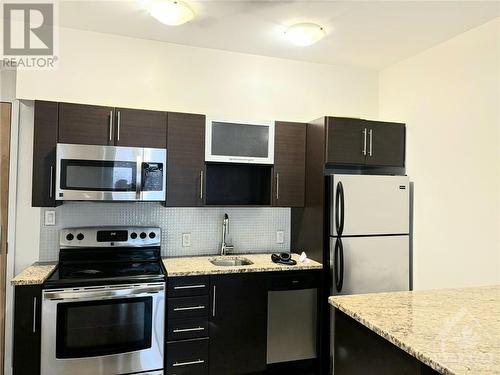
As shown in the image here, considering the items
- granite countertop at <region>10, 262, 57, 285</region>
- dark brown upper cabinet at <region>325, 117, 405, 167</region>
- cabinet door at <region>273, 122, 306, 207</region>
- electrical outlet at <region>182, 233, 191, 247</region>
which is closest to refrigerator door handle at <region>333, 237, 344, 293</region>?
cabinet door at <region>273, 122, 306, 207</region>

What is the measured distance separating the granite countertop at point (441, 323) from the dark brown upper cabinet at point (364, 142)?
4.43 feet

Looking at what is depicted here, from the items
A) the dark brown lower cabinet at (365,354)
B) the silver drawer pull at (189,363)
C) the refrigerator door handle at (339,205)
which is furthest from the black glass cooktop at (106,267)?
the refrigerator door handle at (339,205)

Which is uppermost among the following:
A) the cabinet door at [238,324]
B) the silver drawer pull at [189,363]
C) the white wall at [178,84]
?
the white wall at [178,84]

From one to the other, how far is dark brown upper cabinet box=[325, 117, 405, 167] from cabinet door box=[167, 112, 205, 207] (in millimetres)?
1055

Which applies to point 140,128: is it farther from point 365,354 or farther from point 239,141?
point 365,354

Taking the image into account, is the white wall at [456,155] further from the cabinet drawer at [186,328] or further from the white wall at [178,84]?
the cabinet drawer at [186,328]

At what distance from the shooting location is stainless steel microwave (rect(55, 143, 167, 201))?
8.14 ft

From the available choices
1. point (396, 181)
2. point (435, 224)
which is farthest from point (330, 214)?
point (435, 224)

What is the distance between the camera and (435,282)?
2861 mm

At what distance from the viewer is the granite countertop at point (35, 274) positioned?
7.32 feet

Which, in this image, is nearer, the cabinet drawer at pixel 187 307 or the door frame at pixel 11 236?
the cabinet drawer at pixel 187 307

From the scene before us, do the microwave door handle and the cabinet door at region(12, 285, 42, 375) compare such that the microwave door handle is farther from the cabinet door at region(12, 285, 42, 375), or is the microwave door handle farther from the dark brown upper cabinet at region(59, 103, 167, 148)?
the cabinet door at region(12, 285, 42, 375)

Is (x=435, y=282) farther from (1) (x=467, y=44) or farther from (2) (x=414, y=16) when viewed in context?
(2) (x=414, y=16)

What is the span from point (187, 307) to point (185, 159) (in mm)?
1143
